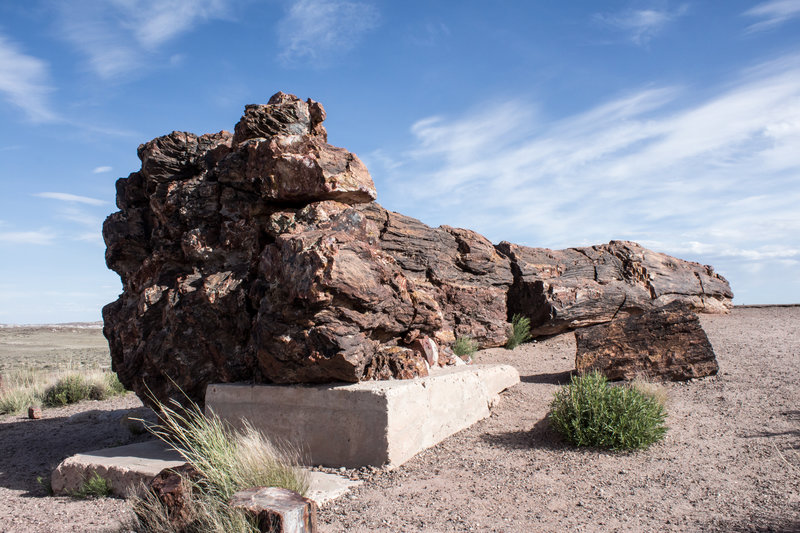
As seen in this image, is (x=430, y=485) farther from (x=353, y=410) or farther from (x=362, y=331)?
(x=362, y=331)

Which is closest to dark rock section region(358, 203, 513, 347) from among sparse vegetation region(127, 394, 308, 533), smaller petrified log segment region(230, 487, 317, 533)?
sparse vegetation region(127, 394, 308, 533)

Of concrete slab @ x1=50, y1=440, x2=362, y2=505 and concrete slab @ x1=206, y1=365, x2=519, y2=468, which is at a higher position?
concrete slab @ x1=206, y1=365, x2=519, y2=468

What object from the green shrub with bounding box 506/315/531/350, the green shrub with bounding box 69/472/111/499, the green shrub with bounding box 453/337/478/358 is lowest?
the green shrub with bounding box 69/472/111/499

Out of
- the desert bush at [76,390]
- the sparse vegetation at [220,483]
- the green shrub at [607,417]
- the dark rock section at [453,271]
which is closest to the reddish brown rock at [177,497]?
the sparse vegetation at [220,483]

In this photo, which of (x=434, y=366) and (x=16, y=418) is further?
(x=16, y=418)

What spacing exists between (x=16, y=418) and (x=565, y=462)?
1039cm

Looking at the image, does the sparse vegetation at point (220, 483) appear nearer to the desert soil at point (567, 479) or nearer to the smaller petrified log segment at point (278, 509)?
the smaller petrified log segment at point (278, 509)

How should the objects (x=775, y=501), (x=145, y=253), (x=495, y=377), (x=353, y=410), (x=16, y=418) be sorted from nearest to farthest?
(x=775, y=501) → (x=353, y=410) → (x=495, y=377) → (x=145, y=253) → (x=16, y=418)

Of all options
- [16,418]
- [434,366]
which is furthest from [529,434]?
[16,418]

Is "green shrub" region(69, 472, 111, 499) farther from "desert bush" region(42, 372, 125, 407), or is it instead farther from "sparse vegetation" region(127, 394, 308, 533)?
"desert bush" region(42, 372, 125, 407)

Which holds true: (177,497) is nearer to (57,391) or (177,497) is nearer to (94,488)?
(94,488)

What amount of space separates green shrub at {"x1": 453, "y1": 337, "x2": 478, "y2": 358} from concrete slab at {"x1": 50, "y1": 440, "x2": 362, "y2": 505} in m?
5.54

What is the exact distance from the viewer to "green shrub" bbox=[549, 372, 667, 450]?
5910 millimetres

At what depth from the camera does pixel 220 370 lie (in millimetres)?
6727
